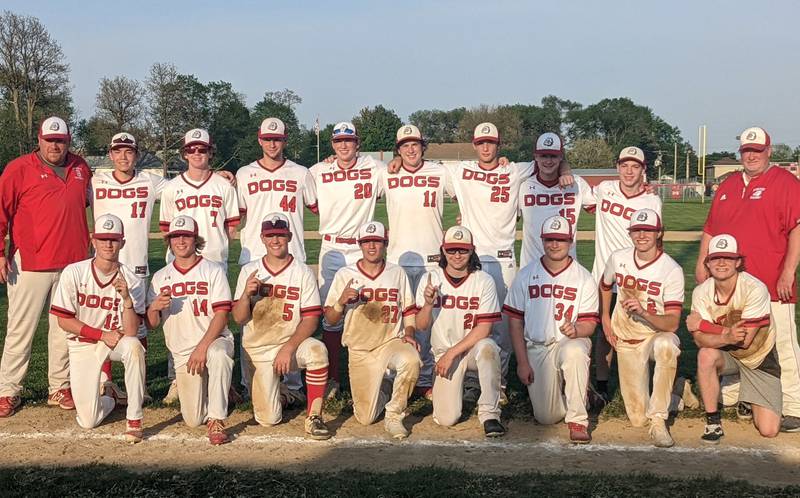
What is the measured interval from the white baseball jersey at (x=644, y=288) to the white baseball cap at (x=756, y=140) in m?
1.09

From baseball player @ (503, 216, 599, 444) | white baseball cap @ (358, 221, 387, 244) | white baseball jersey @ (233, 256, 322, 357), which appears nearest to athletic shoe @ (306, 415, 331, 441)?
white baseball jersey @ (233, 256, 322, 357)

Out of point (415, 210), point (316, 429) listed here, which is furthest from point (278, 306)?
point (415, 210)

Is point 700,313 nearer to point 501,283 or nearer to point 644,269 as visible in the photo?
point 644,269

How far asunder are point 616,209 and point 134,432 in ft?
14.2

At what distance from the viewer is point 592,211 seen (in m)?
7.39

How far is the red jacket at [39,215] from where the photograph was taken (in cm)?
661

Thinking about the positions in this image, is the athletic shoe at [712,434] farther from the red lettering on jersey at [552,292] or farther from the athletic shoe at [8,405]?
the athletic shoe at [8,405]

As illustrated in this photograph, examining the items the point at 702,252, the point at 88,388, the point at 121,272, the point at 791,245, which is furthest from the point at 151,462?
the point at 791,245

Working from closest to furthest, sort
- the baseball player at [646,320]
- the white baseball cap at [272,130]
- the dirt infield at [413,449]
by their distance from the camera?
1. the dirt infield at [413,449]
2. the baseball player at [646,320]
3. the white baseball cap at [272,130]

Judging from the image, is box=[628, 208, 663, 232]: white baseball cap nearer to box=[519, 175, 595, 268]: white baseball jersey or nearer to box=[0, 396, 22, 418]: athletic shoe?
box=[519, 175, 595, 268]: white baseball jersey

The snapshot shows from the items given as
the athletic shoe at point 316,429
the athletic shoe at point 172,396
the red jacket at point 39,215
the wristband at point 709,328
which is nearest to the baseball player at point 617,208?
the wristband at point 709,328

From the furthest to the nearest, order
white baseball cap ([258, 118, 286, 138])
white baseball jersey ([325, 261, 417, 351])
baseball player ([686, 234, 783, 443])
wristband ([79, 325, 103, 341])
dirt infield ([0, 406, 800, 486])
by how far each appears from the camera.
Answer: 1. white baseball cap ([258, 118, 286, 138])
2. white baseball jersey ([325, 261, 417, 351])
3. wristband ([79, 325, 103, 341])
4. baseball player ([686, 234, 783, 443])
5. dirt infield ([0, 406, 800, 486])

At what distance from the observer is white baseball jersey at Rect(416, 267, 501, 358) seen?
6.27 m

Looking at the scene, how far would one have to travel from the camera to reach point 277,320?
6332mm
